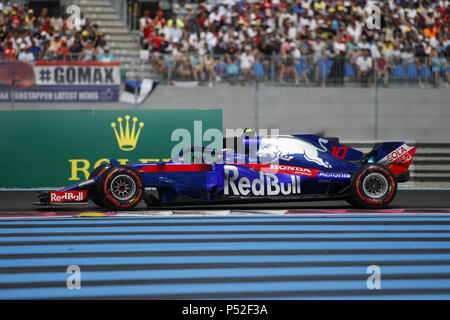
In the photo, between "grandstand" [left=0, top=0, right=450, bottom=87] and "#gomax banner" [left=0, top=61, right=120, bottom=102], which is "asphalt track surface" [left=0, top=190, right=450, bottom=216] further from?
"grandstand" [left=0, top=0, right=450, bottom=87]

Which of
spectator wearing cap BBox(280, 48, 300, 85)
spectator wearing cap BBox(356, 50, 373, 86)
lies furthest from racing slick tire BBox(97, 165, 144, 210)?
spectator wearing cap BBox(356, 50, 373, 86)

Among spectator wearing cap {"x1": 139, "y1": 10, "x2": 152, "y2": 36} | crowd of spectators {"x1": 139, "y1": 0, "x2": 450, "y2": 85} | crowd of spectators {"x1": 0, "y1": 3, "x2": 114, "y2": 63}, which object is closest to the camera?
crowd of spectators {"x1": 0, "y1": 3, "x2": 114, "y2": 63}

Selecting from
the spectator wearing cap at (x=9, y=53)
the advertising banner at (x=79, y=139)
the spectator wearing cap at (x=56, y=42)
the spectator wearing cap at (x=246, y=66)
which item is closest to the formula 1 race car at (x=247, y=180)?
the advertising banner at (x=79, y=139)

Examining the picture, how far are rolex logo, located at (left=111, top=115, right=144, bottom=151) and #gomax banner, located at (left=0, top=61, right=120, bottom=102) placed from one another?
2.11m

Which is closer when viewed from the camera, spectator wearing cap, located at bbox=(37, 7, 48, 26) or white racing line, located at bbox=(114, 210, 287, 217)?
white racing line, located at bbox=(114, 210, 287, 217)

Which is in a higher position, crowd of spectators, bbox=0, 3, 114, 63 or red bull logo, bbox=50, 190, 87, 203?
crowd of spectators, bbox=0, 3, 114, 63

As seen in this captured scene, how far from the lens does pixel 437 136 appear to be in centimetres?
1681

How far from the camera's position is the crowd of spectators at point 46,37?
15891 mm

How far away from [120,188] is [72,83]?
22.2 ft

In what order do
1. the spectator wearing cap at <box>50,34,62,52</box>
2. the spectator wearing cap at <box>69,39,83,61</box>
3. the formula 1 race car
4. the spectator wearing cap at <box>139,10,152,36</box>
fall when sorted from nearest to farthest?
1. the formula 1 race car
2. the spectator wearing cap at <box>69,39,83,61</box>
3. the spectator wearing cap at <box>50,34,62,52</box>
4. the spectator wearing cap at <box>139,10,152,36</box>

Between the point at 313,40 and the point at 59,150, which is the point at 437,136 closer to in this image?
the point at 313,40

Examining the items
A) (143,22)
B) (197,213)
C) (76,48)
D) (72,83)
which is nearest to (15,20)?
(76,48)

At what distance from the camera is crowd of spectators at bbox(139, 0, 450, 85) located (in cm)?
1648

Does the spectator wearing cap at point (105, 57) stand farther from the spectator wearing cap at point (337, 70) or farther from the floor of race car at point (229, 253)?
the floor of race car at point (229, 253)
